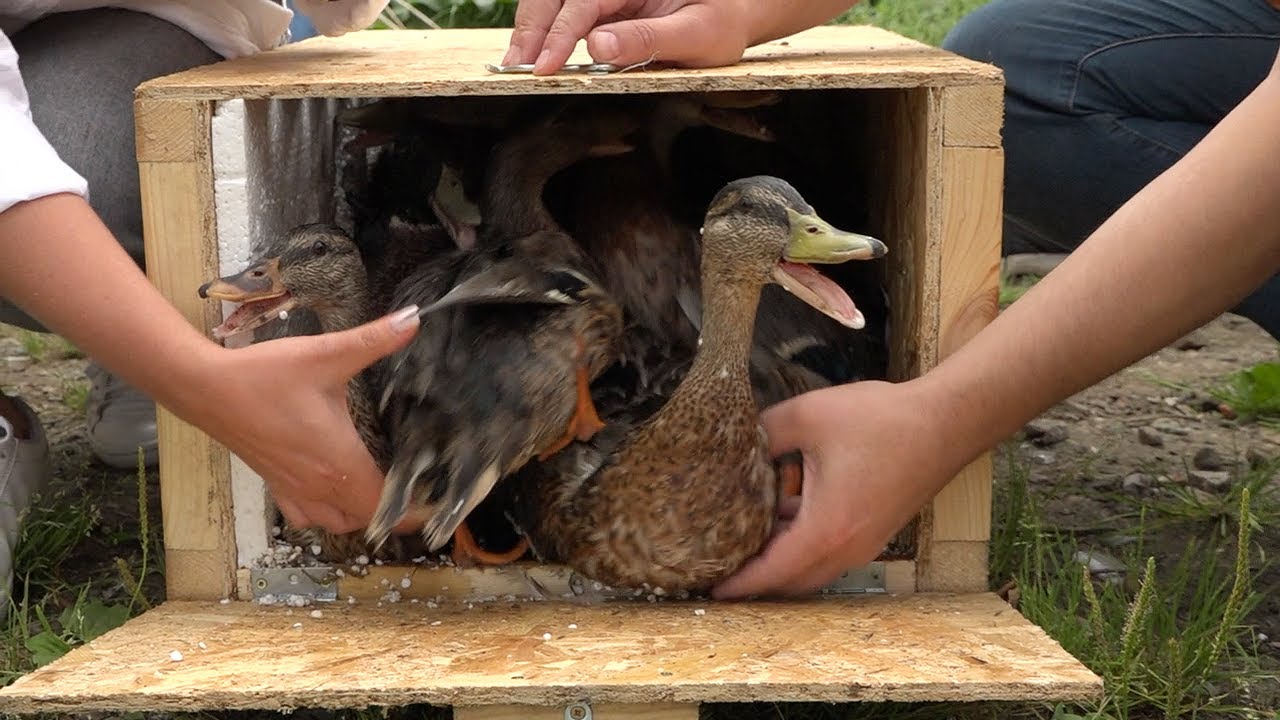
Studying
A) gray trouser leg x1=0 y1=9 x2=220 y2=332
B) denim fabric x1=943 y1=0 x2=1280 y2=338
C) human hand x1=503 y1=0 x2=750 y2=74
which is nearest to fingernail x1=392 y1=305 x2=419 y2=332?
human hand x1=503 y1=0 x2=750 y2=74

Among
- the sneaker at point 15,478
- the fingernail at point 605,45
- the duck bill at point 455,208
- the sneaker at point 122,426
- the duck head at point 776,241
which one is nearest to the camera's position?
the duck head at point 776,241

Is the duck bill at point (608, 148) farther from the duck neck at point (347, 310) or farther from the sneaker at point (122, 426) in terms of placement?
the sneaker at point (122, 426)

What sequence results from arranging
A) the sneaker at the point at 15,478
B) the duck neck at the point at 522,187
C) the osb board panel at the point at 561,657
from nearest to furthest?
the osb board panel at the point at 561,657
the sneaker at the point at 15,478
the duck neck at the point at 522,187

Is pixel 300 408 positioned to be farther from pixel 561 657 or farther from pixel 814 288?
pixel 814 288

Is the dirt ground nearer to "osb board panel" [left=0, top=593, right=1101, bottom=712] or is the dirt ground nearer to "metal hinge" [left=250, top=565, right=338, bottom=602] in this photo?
"metal hinge" [left=250, top=565, right=338, bottom=602]

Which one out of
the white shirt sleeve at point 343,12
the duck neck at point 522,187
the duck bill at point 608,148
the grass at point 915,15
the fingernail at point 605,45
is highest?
the grass at point 915,15

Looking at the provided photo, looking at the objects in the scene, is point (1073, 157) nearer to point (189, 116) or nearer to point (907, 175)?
point (907, 175)

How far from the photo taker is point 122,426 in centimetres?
305

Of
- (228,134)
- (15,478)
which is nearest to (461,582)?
(228,134)

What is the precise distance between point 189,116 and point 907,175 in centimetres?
105

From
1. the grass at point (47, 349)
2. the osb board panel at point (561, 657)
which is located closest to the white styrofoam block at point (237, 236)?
the osb board panel at point (561, 657)

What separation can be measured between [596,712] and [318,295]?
2.65 ft

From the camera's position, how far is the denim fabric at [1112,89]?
2844 mm

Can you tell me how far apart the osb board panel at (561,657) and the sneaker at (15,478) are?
494 millimetres
